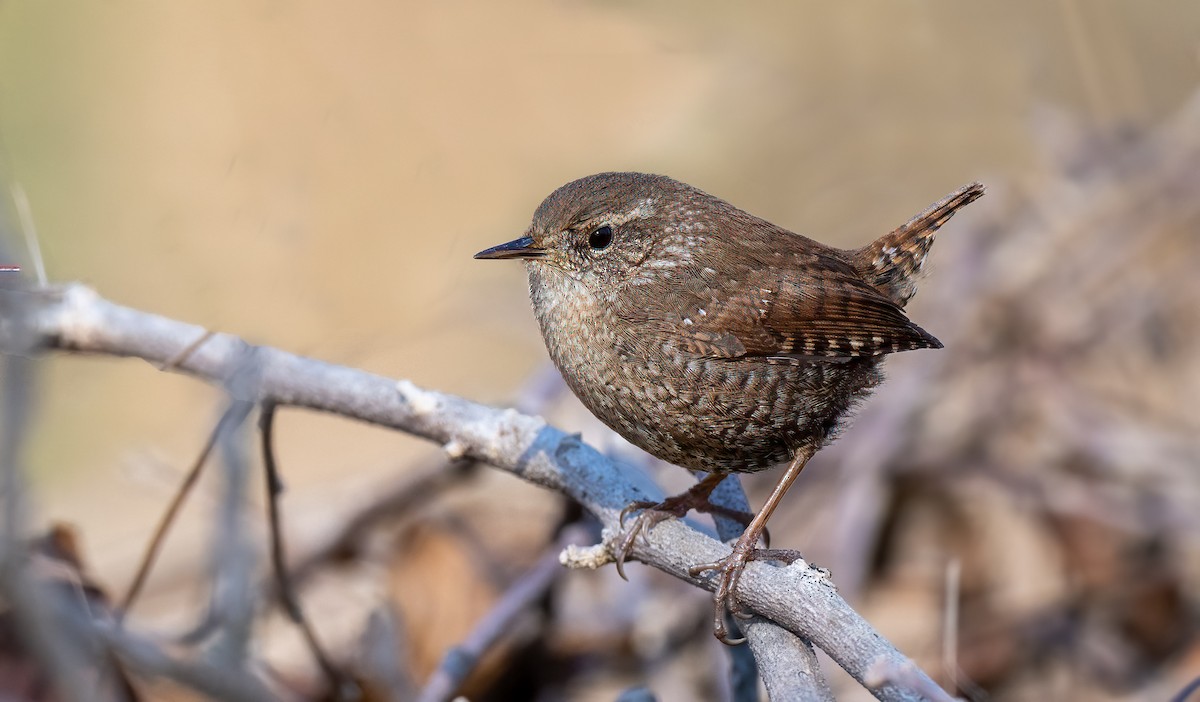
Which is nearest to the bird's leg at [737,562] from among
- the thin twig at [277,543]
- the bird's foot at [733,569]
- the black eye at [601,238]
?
the bird's foot at [733,569]

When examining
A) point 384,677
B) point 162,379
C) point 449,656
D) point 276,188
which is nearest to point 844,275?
point 449,656

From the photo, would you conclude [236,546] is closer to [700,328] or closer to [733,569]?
[733,569]

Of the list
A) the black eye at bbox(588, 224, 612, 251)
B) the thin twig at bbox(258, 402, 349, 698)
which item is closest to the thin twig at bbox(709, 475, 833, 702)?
the black eye at bbox(588, 224, 612, 251)

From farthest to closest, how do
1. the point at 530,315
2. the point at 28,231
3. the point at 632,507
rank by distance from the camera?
1. the point at 530,315
2. the point at 632,507
3. the point at 28,231

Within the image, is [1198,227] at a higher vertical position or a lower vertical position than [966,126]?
lower

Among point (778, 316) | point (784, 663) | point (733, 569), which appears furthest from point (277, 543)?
point (784, 663)

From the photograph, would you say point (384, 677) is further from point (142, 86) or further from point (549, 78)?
point (549, 78)
